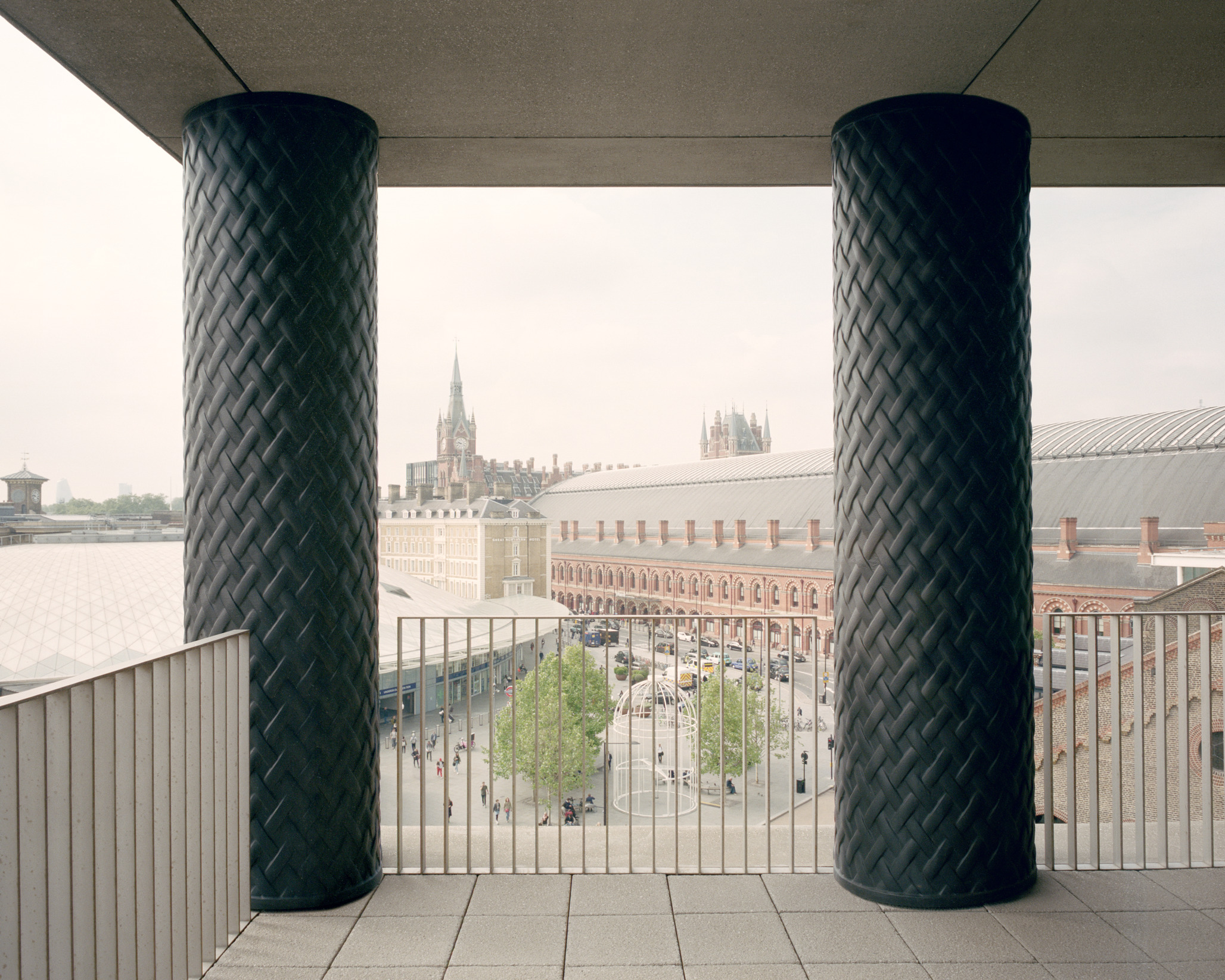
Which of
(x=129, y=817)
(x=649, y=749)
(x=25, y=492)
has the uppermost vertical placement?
(x=25, y=492)

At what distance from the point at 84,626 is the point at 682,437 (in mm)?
46635

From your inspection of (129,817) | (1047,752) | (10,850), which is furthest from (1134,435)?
(10,850)

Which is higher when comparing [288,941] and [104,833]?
[104,833]

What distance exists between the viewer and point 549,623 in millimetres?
2645

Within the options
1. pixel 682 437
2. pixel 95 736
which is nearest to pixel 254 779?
pixel 95 736

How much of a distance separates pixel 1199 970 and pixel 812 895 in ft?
3.23

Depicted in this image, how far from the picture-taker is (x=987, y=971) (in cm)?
192

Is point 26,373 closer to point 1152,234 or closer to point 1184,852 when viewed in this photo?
point 1184,852

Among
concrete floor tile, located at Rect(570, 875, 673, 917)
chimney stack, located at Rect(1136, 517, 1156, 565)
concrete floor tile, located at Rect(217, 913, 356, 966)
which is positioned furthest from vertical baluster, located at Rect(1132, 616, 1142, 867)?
chimney stack, located at Rect(1136, 517, 1156, 565)

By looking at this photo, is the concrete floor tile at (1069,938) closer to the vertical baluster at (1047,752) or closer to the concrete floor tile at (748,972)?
the vertical baluster at (1047,752)

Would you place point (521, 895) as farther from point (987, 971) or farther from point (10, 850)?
point (10, 850)

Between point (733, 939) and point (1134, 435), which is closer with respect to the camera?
point (733, 939)

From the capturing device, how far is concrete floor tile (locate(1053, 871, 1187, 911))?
7.43 feet

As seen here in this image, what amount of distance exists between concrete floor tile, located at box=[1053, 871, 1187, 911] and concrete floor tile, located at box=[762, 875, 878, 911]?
0.69 m
